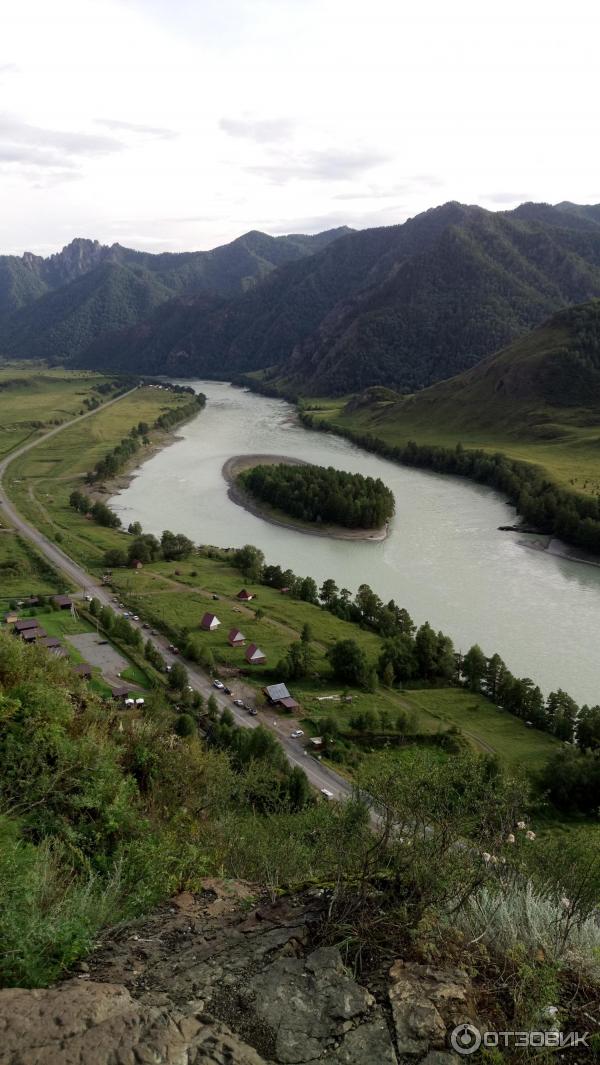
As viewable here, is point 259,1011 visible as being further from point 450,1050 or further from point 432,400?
point 432,400

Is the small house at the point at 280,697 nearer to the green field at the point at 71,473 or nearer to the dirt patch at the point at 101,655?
the dirt patch at the point at 101,655

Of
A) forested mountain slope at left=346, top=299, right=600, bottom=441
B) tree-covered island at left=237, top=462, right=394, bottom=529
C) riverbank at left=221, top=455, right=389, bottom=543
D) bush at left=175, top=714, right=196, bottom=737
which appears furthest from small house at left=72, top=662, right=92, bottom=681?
forested mountain slope at left=346, top=299, right=600, bottom=441

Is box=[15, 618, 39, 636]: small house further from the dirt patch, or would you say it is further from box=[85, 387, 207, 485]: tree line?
box=[85, 387, 207, 485]: tree line

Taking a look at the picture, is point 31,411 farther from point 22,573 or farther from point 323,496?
point 22,573

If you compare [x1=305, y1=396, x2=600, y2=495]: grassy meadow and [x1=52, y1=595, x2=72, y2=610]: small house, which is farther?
[x1=305, y1=396, x2=600, y2=495]: grassy meadow

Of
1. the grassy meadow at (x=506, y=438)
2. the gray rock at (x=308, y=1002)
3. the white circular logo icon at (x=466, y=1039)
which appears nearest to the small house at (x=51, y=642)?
the gray rock at (x=308, y=1002)

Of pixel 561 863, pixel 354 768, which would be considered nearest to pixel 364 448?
pixel 354 768
